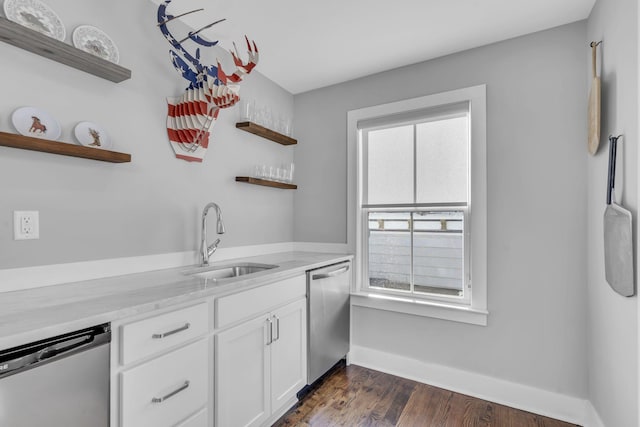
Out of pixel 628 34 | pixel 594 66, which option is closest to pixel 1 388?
pixel 628 34

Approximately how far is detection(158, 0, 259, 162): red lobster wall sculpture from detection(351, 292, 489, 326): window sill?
6.04ft

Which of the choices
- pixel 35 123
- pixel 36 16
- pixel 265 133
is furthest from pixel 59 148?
pixel 265 133

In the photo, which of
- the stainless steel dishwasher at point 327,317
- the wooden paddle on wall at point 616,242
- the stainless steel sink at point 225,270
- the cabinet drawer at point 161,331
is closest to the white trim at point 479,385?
the stainless steel dishwasher at point 327,317

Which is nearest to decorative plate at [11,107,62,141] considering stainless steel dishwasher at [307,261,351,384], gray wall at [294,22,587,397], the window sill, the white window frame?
stainless steel dishwasher at [307,261,351,384]

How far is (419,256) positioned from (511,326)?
78cm

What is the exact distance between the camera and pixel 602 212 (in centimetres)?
174

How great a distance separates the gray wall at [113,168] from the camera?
138 centimetres

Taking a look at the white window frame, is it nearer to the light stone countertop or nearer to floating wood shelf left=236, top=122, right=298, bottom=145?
floating wood shelf left=236, top=122, right=298, bottom=145

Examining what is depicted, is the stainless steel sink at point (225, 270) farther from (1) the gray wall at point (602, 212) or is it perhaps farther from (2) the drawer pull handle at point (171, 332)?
(1) the gray wall at point (602, 212)

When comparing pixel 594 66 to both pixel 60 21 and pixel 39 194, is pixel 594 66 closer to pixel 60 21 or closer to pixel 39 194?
pixel 60 21

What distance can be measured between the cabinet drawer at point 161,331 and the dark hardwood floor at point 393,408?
1005 millimetres

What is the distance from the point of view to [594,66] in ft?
5.84

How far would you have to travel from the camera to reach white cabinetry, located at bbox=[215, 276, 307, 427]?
1558 millimetres

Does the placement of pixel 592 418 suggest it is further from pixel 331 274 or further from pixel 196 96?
pixel 196 96
